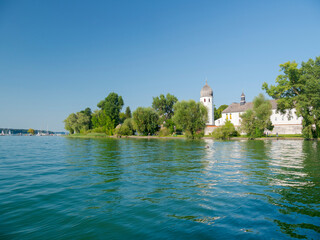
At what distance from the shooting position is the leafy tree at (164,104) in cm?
10350

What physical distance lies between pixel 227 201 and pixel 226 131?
51153 millimetres

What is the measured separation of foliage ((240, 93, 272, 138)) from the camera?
5488 cm

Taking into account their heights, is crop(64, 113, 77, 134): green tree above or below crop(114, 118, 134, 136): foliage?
above

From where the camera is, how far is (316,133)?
150 feet

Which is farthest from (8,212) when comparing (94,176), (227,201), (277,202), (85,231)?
(277,202)

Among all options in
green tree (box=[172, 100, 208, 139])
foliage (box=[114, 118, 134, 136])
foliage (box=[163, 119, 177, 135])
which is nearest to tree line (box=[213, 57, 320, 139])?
green tree (box=[172, 100, 208, 139])

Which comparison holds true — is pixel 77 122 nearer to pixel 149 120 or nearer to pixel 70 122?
pixel 70 122

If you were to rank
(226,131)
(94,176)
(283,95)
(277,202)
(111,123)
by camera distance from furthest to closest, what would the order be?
(111,123) → (226,131) → (283,95) → (94,176) → (277,202)

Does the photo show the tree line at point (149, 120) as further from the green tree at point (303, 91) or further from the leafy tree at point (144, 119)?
the green tree at point (303, 91)

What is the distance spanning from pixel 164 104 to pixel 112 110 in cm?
2521

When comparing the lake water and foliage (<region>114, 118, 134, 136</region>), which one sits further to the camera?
foliage (<region>114, 118, 134, 136</region>)

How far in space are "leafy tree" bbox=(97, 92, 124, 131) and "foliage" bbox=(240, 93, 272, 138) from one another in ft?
181

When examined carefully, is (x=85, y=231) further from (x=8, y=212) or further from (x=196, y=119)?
(x=196, y=119)

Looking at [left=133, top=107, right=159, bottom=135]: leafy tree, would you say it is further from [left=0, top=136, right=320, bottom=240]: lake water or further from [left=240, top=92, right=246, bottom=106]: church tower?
[left=0, top=136, right=320, bottom=240]: lake water
